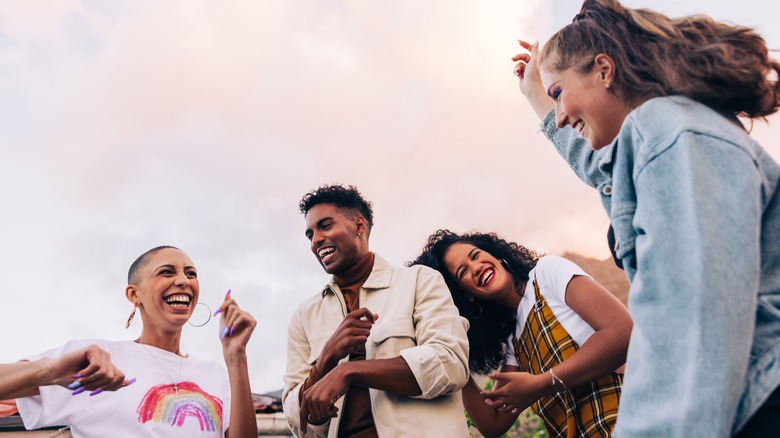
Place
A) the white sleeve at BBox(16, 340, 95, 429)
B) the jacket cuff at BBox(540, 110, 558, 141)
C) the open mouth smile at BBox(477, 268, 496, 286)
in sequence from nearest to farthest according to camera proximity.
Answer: the jacket cuff at BBox(540, 110, 558, 141) < the white sleeve at BBox(16, 340, 95, 429) < the open mouth smile at BBox(477, 268, 496, 286)

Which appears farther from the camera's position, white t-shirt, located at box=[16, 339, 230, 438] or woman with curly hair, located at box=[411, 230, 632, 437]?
white t-shirt, located at box=[16, 339, 230, 438]

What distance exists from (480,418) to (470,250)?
98 centimetres

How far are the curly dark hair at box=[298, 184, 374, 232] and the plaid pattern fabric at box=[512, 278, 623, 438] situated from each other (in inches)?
56.1

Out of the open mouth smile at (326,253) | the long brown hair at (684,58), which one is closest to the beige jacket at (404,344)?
the open mouth smile at (326,253)

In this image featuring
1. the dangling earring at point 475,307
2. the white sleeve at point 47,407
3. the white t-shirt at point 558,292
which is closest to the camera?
the white t-shirt at point 558,292

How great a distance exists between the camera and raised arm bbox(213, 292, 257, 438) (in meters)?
3.57

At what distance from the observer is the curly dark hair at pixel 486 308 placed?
12.4ft

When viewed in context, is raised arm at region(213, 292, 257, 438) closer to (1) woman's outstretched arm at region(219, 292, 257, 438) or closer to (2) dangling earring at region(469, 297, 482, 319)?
(1) woman's outstretched arm at region(219, 292, 257, 438)

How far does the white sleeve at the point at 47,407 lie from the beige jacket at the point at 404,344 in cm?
112

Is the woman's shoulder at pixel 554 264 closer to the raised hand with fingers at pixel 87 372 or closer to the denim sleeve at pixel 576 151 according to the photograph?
the denim sleeve at pixel 576 151

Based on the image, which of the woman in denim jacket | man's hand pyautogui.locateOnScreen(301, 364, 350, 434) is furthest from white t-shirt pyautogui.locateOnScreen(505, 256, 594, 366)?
the woman in denim jacket

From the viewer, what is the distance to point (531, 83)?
278cm

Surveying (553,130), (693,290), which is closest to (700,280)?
(693,290)

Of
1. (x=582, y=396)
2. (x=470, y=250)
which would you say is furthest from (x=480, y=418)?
(x=470, y=250)
